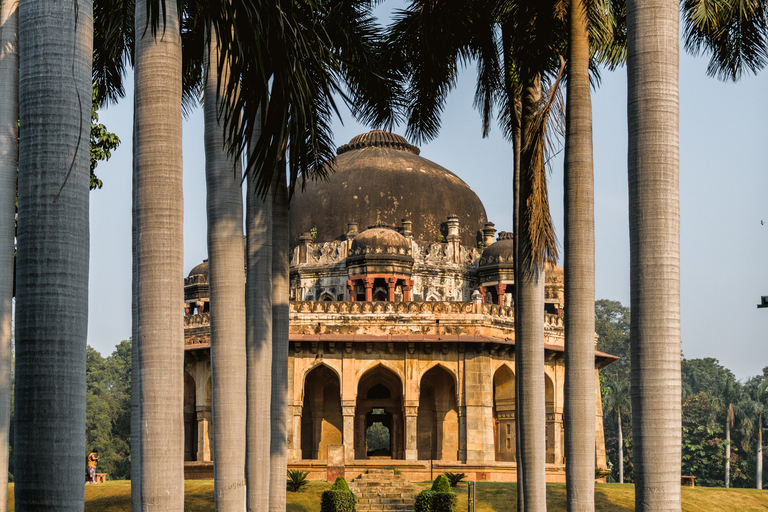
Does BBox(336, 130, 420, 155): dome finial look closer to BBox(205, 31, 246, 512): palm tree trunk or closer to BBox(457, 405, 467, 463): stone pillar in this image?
BBox(457, 405, 467, 463): stone pillar

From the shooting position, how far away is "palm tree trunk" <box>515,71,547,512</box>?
11305 mm

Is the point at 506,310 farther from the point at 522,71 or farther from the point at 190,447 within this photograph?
the point at 522,71

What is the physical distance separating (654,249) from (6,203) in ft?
23.4

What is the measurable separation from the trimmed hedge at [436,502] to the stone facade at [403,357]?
6.58 metres

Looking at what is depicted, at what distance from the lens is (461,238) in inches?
1438

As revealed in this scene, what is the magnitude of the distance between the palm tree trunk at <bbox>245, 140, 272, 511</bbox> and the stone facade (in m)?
15.5

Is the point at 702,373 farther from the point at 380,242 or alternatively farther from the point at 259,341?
the point at 259,341

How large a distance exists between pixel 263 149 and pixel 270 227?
16.2 ft

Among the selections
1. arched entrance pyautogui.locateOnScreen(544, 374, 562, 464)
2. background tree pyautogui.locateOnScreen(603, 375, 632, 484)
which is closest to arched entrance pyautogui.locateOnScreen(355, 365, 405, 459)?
arched entrance pyautogui.locateOnScreen(544, 374, 562, 464)

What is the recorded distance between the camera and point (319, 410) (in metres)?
31.1

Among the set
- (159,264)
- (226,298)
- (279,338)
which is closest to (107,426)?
A: (279,338)

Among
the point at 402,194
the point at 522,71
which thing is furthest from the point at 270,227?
the point at 402,194

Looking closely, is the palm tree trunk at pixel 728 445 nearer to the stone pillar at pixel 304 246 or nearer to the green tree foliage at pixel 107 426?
the stone pillar at pixel 304 246

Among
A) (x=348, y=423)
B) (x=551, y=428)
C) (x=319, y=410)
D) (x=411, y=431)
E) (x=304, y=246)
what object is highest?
(x=304, y=246)
